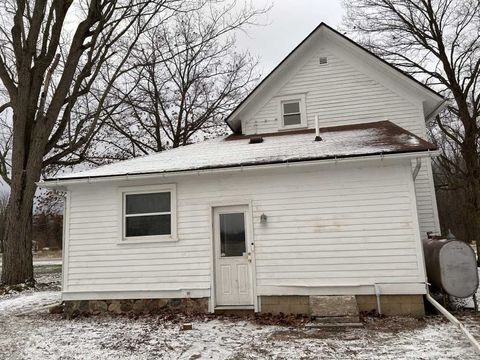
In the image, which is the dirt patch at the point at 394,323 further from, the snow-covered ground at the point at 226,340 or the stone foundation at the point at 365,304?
the stone foundation at the point at 365,304

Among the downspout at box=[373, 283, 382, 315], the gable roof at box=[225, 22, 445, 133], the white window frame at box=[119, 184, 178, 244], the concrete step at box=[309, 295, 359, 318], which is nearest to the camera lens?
the concrete step at box=[309, 295, 359, 318]

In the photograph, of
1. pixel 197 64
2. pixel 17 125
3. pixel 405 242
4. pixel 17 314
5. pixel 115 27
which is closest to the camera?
pixel 405 242

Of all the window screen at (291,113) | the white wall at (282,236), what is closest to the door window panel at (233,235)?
the white wall at (282,236)

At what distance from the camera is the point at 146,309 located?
28.6ft

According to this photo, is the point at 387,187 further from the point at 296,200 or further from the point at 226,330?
the point at 226,330

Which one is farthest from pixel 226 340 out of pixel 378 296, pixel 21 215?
pixel 21 215

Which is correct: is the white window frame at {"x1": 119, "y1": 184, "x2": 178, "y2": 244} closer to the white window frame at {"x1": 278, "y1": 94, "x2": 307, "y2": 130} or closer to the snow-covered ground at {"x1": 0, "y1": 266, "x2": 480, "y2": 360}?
the snow-covered ground at {"x1": 0, "y1": 266, "x2": 480, "y2": 360}

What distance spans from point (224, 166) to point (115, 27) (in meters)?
11.8

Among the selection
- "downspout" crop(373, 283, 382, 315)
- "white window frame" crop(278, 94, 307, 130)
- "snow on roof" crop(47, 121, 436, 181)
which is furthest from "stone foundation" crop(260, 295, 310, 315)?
"white window frame" crop(278, 94, 307, 130)

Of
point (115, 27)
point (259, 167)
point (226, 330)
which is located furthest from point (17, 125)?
point (226, 330)

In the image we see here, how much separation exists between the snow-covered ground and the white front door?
637mm

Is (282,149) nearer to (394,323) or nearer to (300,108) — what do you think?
(300,108)

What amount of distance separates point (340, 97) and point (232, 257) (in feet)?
20.3

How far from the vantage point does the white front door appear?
27.8 ft
